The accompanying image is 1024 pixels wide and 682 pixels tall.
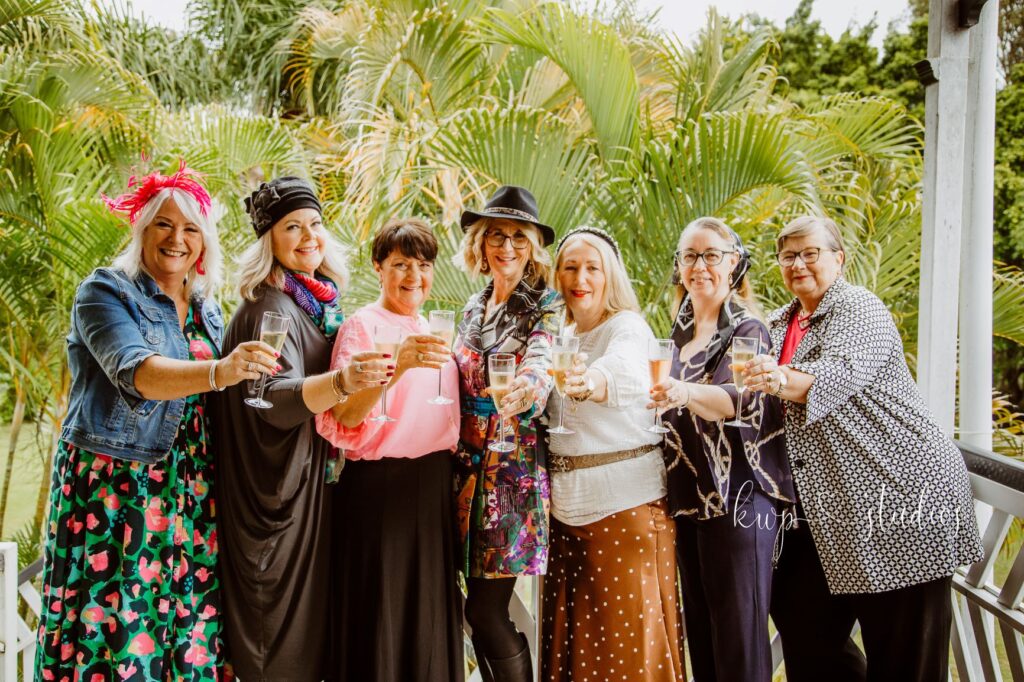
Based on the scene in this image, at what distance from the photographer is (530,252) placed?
251 centimetres

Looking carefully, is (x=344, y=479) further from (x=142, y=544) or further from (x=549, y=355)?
(x=549, y=355)

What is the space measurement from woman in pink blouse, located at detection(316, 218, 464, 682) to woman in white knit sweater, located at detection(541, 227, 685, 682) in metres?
0.39

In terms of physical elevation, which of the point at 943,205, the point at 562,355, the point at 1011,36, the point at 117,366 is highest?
the point at 1011,36

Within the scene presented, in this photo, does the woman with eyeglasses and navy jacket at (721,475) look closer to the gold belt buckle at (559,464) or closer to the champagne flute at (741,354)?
the champagne flute at (741,354)

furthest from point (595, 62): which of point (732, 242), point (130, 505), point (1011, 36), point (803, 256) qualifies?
point (1011, 36)

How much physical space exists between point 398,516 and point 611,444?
0.70 metres

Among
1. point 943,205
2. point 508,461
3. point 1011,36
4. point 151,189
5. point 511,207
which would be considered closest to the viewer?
point 151,189

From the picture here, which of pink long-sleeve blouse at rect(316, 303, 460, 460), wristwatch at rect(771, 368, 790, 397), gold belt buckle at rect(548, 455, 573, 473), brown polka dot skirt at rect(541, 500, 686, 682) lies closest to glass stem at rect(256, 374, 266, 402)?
pink long-sleeve blouse at rect(316, 303, 460, 460)

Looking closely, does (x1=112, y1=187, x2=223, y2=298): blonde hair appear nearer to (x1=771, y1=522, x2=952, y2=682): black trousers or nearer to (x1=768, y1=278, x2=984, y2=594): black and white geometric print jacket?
(x1=768, y1=278, x2=984, y2=594): black and white geometric print jacket

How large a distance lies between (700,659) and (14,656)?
7.62ft

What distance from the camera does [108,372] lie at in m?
2.06

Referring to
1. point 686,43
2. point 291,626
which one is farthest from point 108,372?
point 686,43

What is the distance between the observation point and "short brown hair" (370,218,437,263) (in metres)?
2.33

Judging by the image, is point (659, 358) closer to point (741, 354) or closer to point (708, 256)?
point (741, 354)
